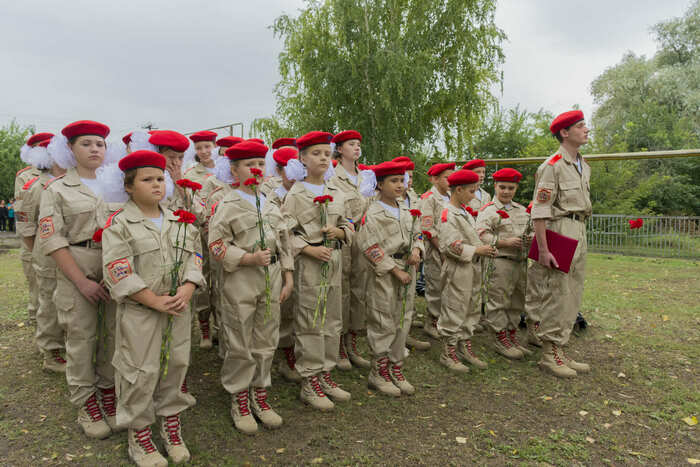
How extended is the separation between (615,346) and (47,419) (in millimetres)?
5809

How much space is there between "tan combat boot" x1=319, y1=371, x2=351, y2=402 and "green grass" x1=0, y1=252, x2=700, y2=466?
0.24ft

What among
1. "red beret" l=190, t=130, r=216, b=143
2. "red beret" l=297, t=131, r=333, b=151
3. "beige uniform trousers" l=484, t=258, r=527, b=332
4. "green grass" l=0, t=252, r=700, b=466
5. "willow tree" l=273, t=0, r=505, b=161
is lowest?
"green grass" l=0, t=252, r=700, b=466

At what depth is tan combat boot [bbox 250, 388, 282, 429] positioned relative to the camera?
3.59m

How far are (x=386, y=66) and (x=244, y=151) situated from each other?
10.6 m

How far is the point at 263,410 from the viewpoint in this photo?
3674 mm

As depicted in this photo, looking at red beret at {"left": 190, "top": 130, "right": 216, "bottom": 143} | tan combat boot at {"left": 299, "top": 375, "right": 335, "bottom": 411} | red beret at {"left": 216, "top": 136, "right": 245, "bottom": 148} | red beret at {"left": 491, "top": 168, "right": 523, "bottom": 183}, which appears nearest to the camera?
tan combat boot at {"left": 299, "top": 375, "right": 335, "bottom": 411}

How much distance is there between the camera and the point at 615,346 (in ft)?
18.5

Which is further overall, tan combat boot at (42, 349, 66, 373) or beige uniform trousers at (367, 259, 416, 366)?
tan combat boot at (42, 349, 66, 373)

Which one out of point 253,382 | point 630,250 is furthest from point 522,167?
point 253,382

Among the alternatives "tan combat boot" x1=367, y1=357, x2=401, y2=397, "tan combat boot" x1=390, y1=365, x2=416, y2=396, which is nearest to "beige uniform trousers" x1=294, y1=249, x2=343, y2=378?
"tan combat boot" x1=367, y1=357, x2=401, y2=397

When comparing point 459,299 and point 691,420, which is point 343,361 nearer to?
point 459,299

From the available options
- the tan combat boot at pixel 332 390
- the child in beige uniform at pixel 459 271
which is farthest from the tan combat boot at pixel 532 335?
the tan combat boot at pixel 332 390

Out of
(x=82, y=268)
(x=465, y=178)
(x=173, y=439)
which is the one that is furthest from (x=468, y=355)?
(x=82, y=268)

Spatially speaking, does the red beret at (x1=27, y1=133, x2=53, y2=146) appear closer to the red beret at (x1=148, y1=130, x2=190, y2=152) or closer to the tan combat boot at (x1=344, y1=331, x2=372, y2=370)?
the red beret at (x1=148, y1=130, x2=190, y2=152)
